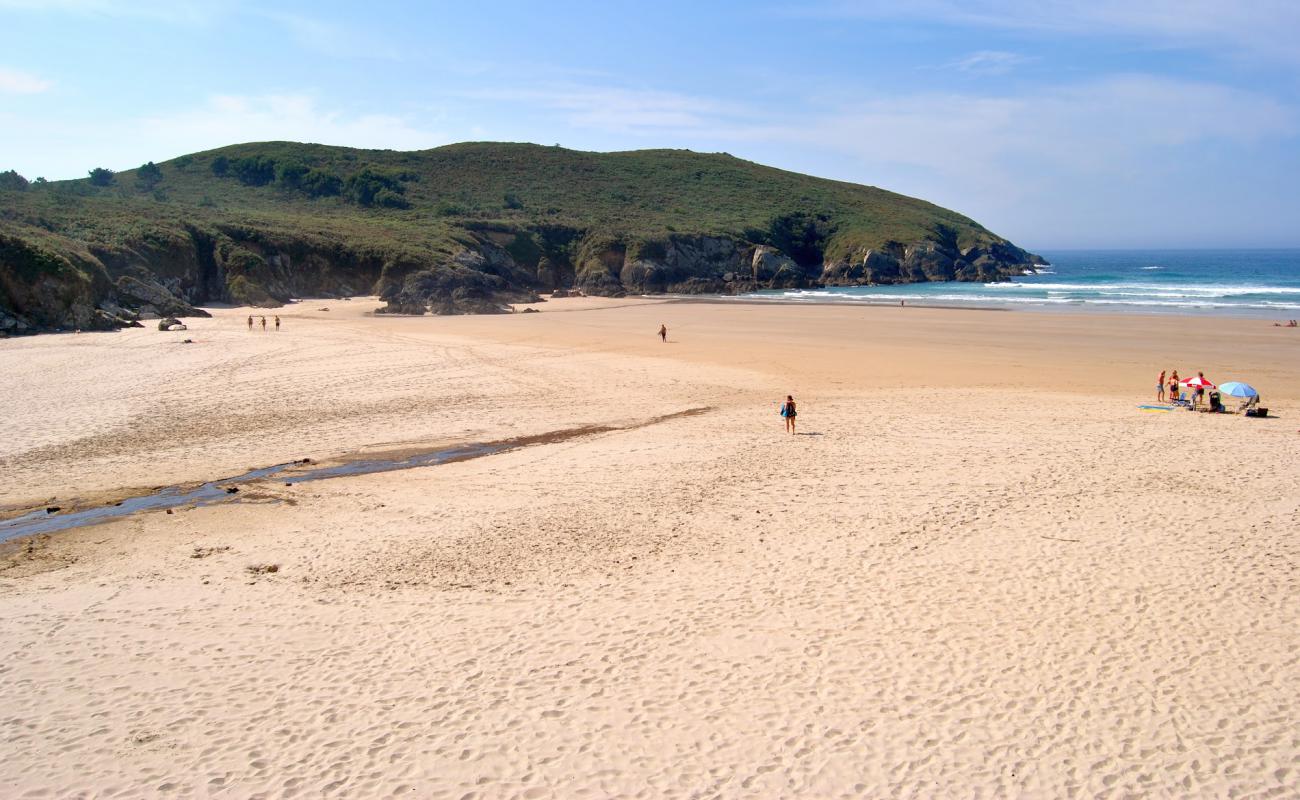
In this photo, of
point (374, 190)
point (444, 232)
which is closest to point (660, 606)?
point (444, 232)

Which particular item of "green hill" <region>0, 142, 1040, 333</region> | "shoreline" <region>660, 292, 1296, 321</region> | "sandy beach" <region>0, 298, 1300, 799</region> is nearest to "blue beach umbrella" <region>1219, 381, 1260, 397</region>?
"sandy beach" <region>0, 298, 1300, 799</region>

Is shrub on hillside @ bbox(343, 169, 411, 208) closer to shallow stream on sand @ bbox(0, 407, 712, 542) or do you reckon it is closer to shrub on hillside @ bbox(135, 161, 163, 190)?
shrub on hillside @ bbox(135, 161, 163, 190)

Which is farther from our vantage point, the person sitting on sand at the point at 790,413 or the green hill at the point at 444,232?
the green hill at the point at 444,232

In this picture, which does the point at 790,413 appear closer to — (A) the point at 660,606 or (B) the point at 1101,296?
(A) the point at 660,606

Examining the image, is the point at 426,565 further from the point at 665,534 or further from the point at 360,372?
the point at 360,372

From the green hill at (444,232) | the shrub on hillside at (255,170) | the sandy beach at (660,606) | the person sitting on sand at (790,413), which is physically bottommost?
the sandy beach at (660,606)

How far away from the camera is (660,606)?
895 cm

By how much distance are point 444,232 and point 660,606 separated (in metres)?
65.3

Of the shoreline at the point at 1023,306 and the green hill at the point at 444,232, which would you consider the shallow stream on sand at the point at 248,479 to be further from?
the shoreline at the point at 1023,306

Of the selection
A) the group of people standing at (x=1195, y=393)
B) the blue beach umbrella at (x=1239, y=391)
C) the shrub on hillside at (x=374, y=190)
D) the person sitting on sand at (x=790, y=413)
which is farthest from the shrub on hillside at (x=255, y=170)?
the blue beach umbrella at (x=1239, y=391)

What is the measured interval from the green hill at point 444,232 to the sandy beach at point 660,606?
2832cm

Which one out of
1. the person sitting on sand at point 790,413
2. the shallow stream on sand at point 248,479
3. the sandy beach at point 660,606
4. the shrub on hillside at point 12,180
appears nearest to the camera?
the sandy beach at point 660,606

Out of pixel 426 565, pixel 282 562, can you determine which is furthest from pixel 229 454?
pixel 426 565

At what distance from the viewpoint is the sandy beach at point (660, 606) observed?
6312mm
